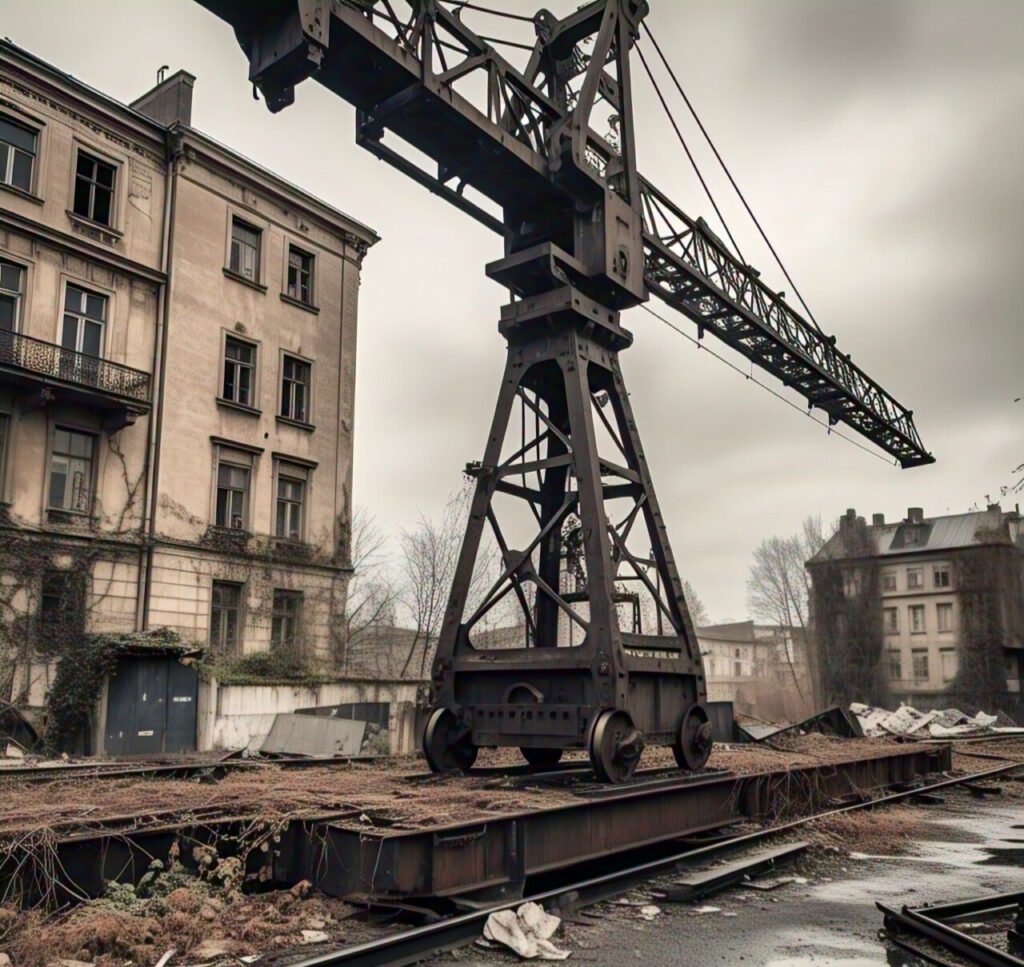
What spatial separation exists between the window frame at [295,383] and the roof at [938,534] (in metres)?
26.5

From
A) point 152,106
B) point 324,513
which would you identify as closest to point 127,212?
point 152,106

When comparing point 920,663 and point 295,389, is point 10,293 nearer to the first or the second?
point 295,389

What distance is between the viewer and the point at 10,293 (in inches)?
700

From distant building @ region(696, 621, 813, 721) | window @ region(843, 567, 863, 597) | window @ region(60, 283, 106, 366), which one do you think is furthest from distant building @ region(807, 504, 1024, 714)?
window @ region(60, 283, 106, 366)

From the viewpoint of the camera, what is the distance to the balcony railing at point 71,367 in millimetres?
17234

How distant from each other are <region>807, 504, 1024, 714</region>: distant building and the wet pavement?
32254 mm

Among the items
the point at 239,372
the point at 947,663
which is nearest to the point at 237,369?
the point at 239,372

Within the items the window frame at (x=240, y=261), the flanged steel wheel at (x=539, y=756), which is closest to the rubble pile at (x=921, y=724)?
the flanged steel wheel at (x=539, y=756)

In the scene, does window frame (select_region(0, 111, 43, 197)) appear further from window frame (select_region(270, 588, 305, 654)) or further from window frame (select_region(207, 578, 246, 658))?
window frame (select_region(270, 588, 305, 654))

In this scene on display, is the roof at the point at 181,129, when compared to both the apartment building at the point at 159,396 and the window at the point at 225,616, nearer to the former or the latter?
the apartment building at the point at 159,396

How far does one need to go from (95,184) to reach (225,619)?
949 centimetres

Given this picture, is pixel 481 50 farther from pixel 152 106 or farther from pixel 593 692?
pixel 152 106

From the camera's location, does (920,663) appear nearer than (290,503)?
No

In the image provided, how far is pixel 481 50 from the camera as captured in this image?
29.1ft
